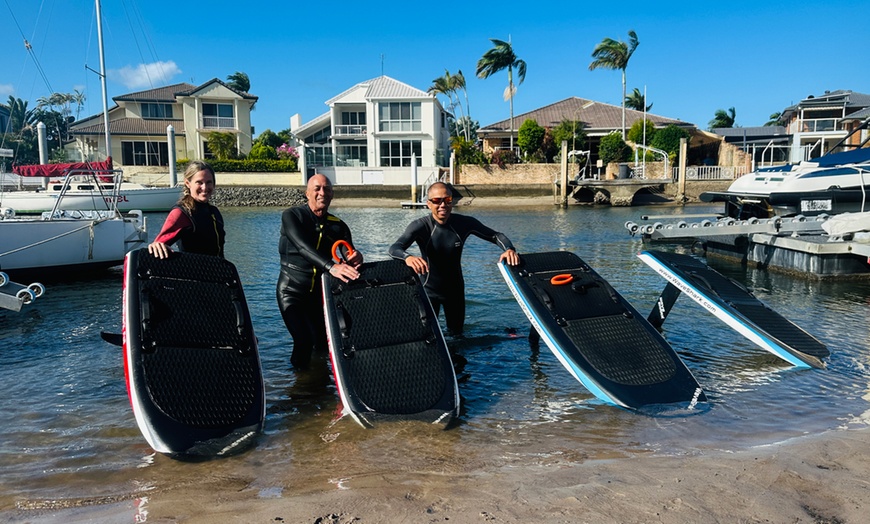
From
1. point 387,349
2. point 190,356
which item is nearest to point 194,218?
point 190,356

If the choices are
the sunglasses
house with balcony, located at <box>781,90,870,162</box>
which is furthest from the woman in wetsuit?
house with balcony, located at <box>781,90,870,162</box>

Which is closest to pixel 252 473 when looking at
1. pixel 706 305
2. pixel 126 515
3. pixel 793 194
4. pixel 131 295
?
pixel 126 515

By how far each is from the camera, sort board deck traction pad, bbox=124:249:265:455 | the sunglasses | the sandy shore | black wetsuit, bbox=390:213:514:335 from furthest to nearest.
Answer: black wetsuit, bbox=390:213:514:335 → the sunglasses → board deck traction pad, bbox=124:249:265:455 → the sandy shore

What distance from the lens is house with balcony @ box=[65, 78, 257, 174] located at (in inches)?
1842

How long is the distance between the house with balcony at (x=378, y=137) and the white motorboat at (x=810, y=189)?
27.7 meters

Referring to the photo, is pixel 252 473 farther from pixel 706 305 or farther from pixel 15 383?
pixel 706 305

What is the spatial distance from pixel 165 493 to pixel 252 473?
51cm

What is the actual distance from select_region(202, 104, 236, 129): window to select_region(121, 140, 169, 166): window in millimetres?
3870

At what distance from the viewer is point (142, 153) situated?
4712 centimetres

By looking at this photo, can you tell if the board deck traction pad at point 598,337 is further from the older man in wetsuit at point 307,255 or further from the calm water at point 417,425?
the older man in wetsuit at point 307,255

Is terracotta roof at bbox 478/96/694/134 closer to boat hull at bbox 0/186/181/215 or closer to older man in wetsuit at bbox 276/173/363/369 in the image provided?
boat hull at bbox 0/186/181/215

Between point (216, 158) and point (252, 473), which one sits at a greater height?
point (216, 158)

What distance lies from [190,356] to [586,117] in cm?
4577

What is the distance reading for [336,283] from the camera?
15.9 ft
